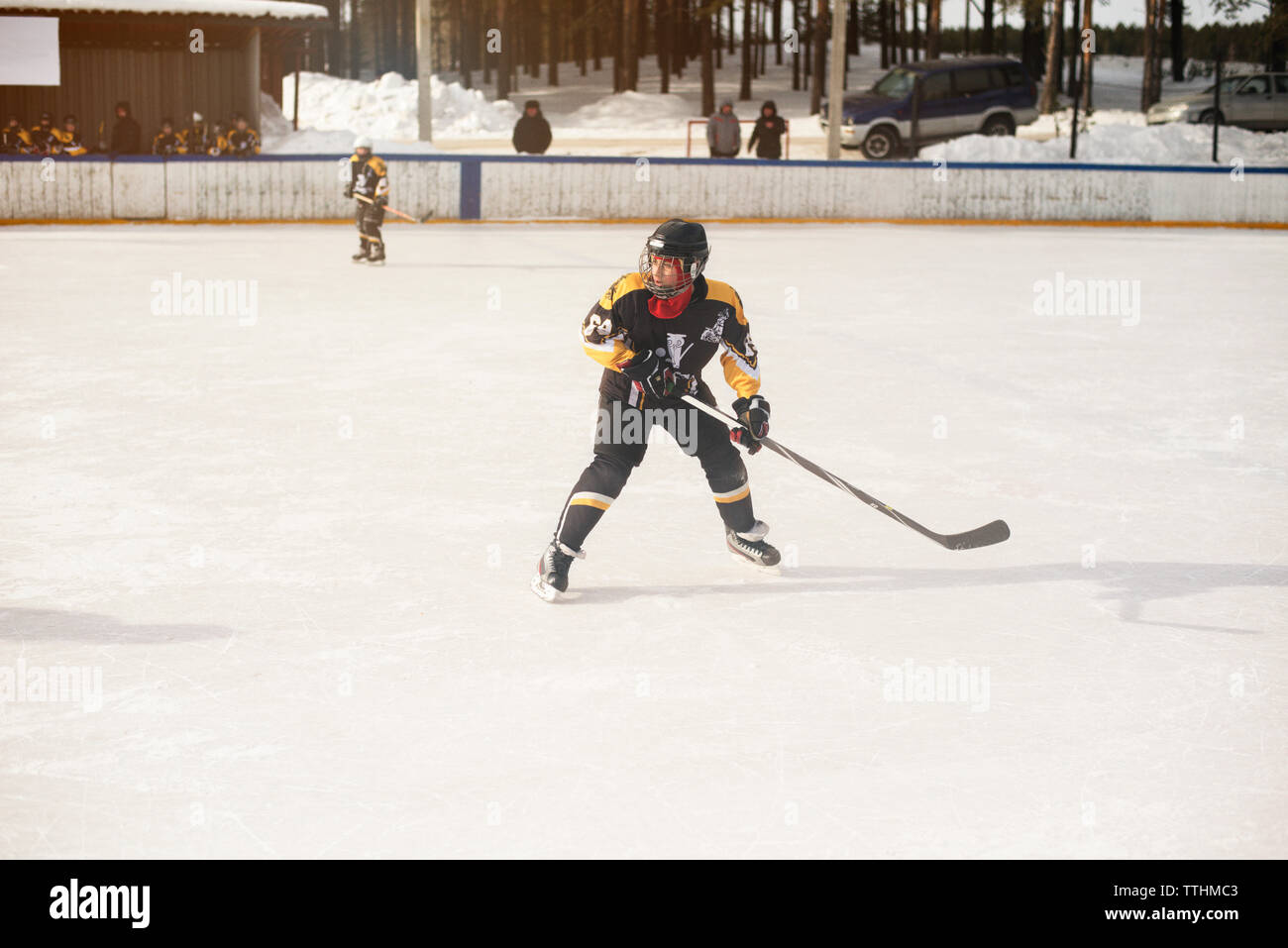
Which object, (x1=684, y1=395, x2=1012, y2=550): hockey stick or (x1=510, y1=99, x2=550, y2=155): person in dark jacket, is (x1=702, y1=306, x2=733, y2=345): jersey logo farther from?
(x1=510, y1=99, x2=550, y2=155): person in dark jacket

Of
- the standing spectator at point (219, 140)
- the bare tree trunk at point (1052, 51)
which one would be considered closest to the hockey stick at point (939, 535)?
the standing spectator at point (219, 140)

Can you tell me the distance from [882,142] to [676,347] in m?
23.1

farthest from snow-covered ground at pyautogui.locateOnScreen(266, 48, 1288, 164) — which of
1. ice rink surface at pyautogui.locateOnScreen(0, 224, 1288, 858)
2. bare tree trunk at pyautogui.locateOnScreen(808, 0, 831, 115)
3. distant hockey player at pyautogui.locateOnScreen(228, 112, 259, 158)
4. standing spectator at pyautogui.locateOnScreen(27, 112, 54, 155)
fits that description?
ice rink surface at pyautogui.locateOnScreen(0, 224, 1288, 858)

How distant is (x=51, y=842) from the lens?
330cm

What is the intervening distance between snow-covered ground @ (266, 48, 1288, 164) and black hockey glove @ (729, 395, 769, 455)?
17326 millimetres

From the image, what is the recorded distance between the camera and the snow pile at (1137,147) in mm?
25234

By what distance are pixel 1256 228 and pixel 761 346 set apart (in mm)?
12105

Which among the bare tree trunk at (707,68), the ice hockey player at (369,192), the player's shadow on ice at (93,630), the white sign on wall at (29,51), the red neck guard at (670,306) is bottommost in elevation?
→ the player's shadow on ice at (93,630)

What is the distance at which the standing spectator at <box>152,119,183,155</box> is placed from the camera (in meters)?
22.3

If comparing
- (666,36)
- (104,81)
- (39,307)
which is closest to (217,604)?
(39,307)

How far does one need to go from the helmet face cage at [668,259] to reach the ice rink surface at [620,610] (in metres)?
1.05

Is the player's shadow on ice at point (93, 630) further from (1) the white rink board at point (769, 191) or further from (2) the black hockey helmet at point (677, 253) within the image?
(1) the white rink board at point (769, 191)

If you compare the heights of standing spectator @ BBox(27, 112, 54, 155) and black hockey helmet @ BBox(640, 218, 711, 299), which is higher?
standing spectator @ BBox(27, 112, 54, 155)
